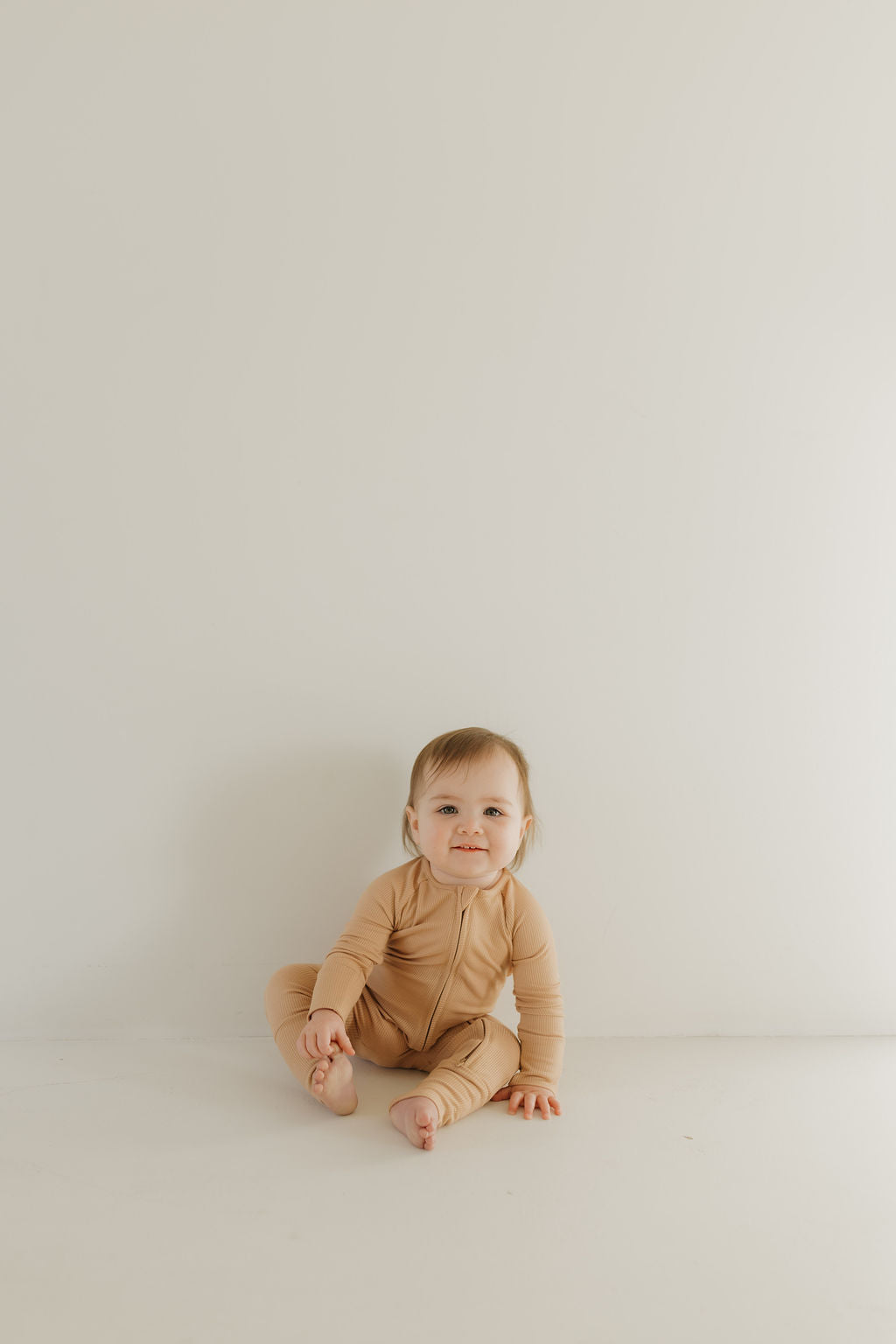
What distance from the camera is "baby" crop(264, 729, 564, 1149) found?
4.30 ft

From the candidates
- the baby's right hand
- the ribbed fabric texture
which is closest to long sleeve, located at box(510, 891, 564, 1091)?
the ribbed fabric texture

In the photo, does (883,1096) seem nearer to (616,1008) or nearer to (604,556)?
(616,1008)

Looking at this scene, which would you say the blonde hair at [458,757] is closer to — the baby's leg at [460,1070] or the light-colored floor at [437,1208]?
the baby's leg at [460,1070]

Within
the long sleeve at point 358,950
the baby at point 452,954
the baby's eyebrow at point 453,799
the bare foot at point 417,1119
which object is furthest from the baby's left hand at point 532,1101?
the baby's eyebrow at point 453,799

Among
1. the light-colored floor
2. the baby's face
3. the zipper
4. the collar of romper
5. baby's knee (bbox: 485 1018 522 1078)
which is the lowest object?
the light-colored floor

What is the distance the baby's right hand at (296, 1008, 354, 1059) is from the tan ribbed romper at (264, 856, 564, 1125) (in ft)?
0.18

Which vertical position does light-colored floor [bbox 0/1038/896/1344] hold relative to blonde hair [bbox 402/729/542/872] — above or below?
below

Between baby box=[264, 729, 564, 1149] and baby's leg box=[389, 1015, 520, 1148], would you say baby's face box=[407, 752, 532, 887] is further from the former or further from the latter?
baby's leg box=[389, 1015, 520, 1148]

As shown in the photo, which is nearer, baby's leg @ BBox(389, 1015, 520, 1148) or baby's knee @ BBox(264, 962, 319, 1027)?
baby's leg @ BBox(389, 1015, 520, 1148)

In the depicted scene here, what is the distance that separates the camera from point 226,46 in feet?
4.59

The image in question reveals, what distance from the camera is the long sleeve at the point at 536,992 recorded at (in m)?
1.32

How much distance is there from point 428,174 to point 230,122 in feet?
0.95

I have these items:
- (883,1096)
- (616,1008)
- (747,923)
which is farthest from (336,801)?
(883,1096)

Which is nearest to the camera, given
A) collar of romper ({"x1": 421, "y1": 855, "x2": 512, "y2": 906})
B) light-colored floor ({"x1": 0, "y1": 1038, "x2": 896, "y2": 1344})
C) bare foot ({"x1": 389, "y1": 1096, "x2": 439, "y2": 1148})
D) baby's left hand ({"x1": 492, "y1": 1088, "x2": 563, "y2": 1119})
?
light-colored floor ({"x1": 0, "y1": 1038, "x2": 896, "y2": 1344})
